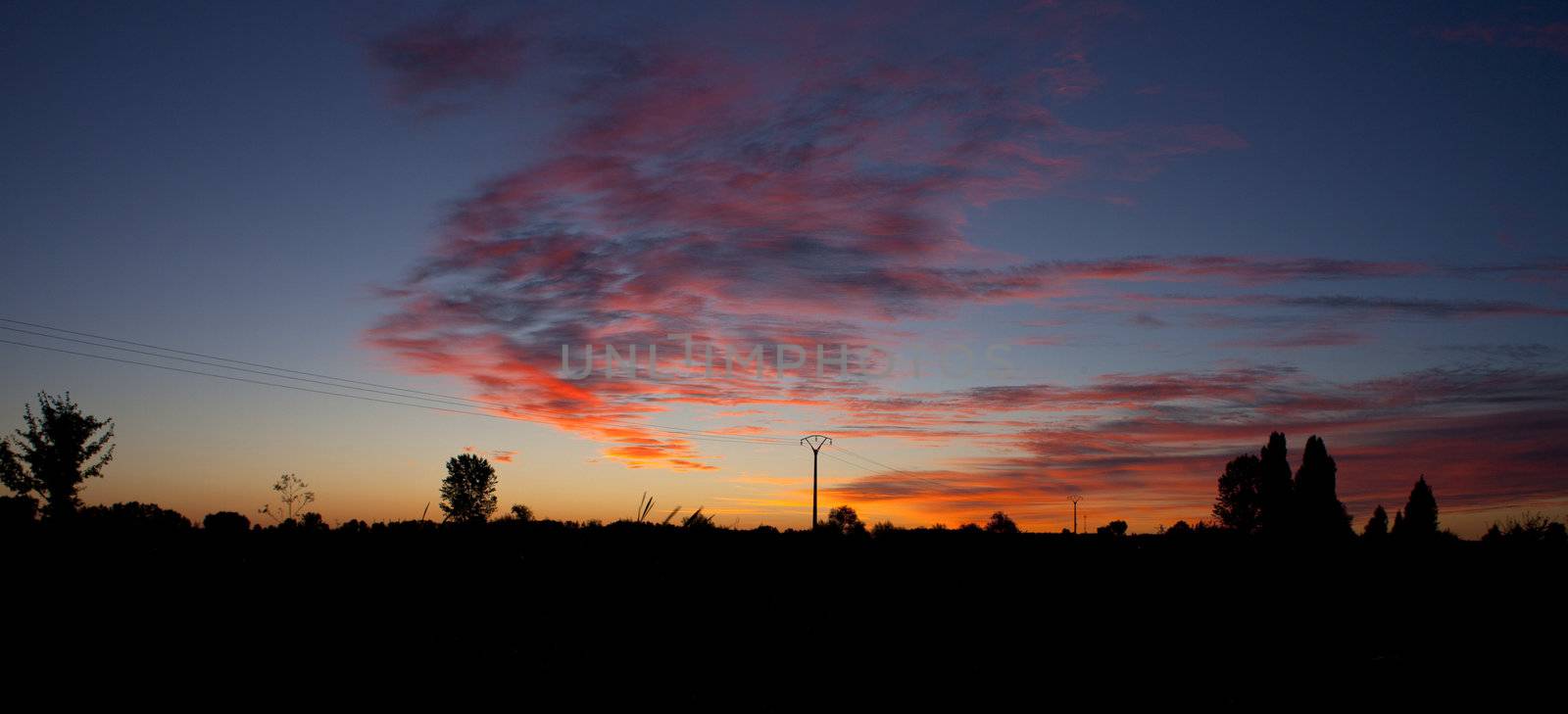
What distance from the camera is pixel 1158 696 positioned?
34.8 feet

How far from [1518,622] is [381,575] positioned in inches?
685

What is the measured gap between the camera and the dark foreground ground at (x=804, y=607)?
7.84 meters

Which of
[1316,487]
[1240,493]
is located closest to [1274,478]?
[1316,487]

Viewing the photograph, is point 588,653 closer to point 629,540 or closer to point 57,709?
point 629,540

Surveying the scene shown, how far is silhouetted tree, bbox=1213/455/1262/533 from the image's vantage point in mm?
126438

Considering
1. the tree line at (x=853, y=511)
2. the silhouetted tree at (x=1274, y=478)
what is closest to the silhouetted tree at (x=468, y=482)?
the tree line at (x=853, y=511)

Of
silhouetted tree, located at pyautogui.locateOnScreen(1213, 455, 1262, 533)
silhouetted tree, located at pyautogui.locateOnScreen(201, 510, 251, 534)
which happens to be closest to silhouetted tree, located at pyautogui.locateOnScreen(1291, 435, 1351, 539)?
silhouetted tree, located at pyautogui.locateOnScreen(1213, 455, 1262, 533)

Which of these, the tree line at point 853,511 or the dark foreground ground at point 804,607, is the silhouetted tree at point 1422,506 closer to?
the tree line at point 853,511

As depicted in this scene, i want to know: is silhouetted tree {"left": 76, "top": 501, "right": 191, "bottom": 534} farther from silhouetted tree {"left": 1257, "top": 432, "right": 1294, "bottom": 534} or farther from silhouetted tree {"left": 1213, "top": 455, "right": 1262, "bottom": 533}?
silhouetted tree {"left": 1213, "top": 455, "right": 1262, "bottom": 533}

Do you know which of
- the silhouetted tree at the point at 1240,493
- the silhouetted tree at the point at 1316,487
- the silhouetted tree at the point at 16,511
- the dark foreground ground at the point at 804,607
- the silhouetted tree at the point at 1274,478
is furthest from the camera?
the silhouetted tree at the point at 1240,493

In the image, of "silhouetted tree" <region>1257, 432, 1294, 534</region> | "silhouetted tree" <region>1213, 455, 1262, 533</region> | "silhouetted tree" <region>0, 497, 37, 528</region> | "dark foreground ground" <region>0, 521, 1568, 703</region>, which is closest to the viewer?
"dark foreground ground" <region>0, 521, 1568, 703</region>

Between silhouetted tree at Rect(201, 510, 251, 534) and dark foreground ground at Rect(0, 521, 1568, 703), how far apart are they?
11.3 inches

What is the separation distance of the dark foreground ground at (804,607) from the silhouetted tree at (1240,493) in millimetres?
121532

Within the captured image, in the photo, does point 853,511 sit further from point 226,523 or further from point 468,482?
point 226,523
